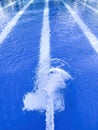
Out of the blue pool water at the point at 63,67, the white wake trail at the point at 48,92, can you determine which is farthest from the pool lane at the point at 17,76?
the white wake trail at the point at 48,92

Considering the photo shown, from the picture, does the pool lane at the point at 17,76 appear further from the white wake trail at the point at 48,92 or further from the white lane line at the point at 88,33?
the white lane line at the point at 88,33

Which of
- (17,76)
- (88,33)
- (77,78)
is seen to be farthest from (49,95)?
(88,33)

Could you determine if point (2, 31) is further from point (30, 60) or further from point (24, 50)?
point (30, 60)

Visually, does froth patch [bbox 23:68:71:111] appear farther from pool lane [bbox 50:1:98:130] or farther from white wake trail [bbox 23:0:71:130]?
pool lane [bbox 50:1:98:130]

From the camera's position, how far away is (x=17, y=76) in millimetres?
4297

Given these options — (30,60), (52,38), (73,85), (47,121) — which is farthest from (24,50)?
(47,121)

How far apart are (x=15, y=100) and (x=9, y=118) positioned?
455mm

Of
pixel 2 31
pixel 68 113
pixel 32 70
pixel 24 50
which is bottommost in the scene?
pixel 68 113

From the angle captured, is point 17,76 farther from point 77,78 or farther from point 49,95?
point 77,78

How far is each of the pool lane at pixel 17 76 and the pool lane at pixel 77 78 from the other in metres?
0.40

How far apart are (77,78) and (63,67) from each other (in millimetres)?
553

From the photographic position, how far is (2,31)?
7742 mm

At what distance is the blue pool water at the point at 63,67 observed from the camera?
3035mm

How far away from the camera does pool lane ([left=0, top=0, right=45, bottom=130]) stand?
306 cm
